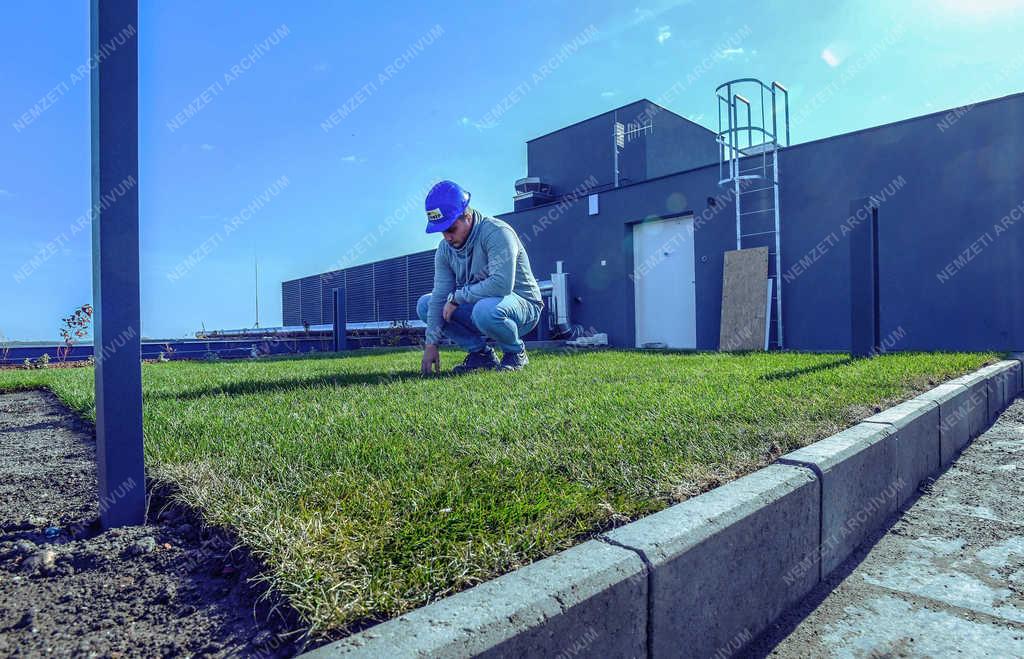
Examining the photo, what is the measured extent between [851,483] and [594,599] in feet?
4.30

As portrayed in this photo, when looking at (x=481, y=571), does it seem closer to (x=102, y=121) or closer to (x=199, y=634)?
(x=199, y=634)

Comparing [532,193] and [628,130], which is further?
[532,193]

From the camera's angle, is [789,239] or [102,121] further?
[789,239]

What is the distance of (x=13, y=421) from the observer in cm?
320

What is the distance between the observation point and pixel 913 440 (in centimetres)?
255

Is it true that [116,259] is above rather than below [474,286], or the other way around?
below

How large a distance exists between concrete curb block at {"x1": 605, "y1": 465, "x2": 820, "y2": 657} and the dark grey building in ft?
24.0

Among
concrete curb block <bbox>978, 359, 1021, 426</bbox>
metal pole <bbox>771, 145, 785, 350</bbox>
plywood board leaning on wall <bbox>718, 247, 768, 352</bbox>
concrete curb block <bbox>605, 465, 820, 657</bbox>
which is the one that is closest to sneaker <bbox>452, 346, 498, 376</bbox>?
concrete curb block <bbox>605, 465, 820, 657</bbox>

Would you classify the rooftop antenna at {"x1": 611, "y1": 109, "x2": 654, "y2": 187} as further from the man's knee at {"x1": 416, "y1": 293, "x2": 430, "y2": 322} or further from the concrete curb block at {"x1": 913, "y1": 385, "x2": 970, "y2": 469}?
the concrete curb block at {"x1": 913, "y1": 385, "x2": 970, "y2": 469}

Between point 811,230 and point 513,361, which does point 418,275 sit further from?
point 513,361

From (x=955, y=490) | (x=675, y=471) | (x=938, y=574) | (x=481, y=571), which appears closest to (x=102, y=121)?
(x=481, y=571)

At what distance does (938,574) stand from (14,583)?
232cm

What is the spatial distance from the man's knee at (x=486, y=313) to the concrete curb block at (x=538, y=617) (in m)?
3.45

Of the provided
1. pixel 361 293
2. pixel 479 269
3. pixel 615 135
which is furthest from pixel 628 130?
pixel 361 293
